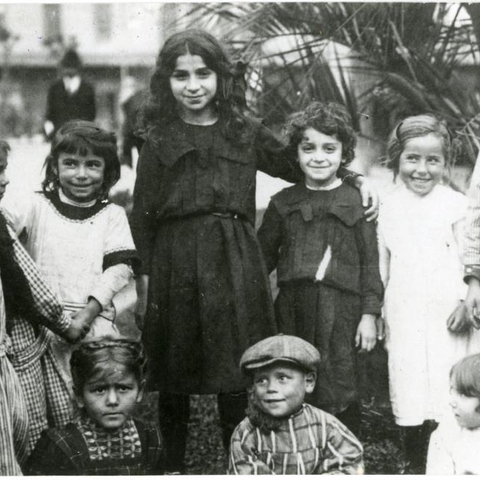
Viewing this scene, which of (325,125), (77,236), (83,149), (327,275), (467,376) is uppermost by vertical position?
(325,125)

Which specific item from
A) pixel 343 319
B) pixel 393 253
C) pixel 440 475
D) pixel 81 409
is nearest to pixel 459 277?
pixel 393 253

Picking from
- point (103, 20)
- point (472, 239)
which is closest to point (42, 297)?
point (103, 20)

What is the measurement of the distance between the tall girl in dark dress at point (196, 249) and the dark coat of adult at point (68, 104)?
0.95ft

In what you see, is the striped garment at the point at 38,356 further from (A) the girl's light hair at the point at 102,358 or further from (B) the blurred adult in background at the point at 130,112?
(B) the blurred adult in background at the point at 130,112

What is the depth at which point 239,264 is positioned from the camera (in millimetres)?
3641

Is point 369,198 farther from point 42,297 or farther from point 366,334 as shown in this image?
point 42,297

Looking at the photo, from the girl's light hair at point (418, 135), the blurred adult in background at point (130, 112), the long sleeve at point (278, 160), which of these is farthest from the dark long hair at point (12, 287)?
the girl's light hair at point (418, 135)

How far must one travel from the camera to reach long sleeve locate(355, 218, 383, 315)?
145 inches

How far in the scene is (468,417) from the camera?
359 centimetres

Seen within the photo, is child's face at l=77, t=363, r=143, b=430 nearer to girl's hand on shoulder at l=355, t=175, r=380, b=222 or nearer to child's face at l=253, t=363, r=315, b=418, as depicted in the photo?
child's face at l=253, t=363, r=315, b=418

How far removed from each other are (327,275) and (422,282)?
0.39 meters

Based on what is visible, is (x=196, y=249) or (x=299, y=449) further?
(x=196, y=249)

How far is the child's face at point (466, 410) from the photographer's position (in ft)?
11.7

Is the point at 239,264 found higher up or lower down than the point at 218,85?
lower down
